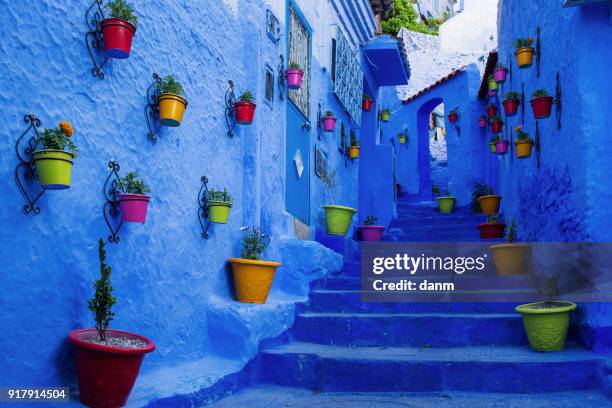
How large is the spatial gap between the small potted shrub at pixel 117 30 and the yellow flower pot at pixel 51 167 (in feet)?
2.81

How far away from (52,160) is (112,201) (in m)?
0.77

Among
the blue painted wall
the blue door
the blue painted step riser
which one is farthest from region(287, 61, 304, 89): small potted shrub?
the blue painted step riser

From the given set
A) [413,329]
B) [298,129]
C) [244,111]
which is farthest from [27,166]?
[298,129]

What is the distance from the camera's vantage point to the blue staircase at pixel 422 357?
4445 mm

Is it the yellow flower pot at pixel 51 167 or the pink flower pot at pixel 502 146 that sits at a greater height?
the pink flower pot at pixel 502 146

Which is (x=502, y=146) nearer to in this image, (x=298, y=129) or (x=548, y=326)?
(x=298, y=129)

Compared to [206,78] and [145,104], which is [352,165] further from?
[145,104]

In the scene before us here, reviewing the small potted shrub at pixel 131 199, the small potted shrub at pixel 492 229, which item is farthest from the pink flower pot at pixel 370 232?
the small potted shrub at pixel 131 199

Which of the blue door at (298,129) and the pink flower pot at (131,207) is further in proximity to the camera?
the blue door at (298,129)

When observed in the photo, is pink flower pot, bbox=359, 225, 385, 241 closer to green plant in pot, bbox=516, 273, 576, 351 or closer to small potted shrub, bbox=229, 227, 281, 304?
small potted shrub, bbox=229, 227, 281, 304

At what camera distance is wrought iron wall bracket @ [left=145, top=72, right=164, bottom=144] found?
13.5ft

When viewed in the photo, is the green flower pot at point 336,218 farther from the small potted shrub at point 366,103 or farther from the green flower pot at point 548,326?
the small potted shrub at point 366,103

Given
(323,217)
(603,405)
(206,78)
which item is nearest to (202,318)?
(206,78)

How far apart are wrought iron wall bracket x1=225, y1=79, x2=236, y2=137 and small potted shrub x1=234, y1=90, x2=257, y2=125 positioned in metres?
0.05
